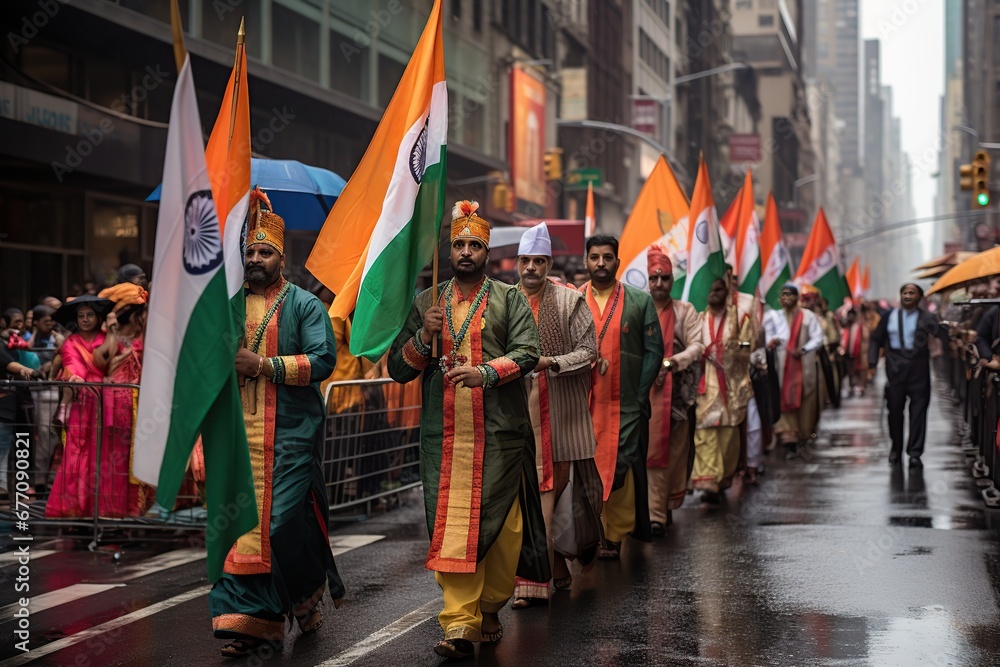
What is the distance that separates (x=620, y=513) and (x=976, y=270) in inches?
185

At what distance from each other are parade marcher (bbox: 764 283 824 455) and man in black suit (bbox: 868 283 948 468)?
4.43 feet

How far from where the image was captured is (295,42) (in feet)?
80.9

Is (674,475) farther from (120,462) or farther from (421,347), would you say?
(421,347)

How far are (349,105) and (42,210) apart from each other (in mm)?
8359

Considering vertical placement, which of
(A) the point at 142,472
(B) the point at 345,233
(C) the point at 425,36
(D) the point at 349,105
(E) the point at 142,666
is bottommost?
(E) the point at 142,666

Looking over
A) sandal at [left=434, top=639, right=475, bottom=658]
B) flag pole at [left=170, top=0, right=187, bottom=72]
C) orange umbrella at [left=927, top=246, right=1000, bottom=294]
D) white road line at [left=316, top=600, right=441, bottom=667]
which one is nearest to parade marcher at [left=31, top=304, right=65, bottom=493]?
white road line at [left=316, top=600, right=441, bottom=667]

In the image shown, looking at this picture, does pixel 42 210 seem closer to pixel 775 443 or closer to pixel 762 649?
pixel 775 443

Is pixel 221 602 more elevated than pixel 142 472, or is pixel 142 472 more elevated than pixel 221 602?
pixel 142 472

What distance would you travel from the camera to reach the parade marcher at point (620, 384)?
8680 millimetres

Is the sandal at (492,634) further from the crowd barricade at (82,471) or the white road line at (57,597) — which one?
the crowd barricade at (82,471)

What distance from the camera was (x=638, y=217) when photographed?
1293cm

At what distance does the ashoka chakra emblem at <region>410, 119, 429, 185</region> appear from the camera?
685cm

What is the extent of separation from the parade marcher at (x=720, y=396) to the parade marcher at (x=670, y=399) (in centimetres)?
114

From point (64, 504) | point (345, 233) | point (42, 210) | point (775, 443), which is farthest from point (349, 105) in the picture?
point (345, 233)
